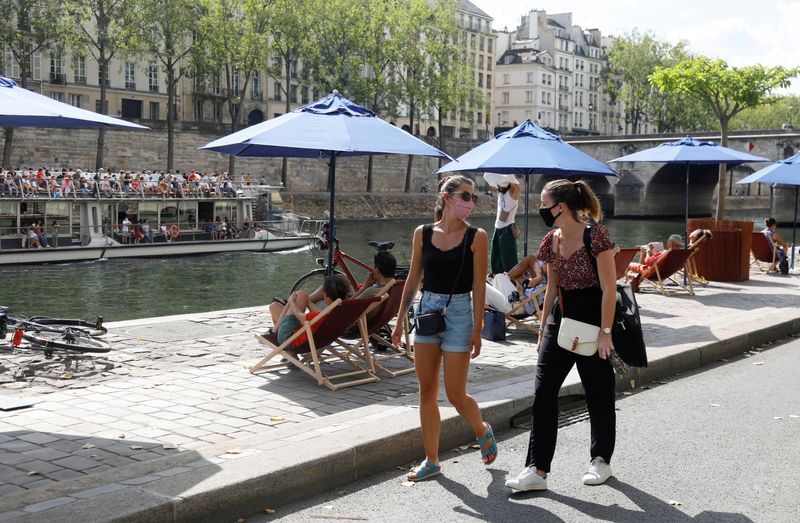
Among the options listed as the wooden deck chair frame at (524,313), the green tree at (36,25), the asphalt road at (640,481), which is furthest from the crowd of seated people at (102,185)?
the asphalt road at (640,481)

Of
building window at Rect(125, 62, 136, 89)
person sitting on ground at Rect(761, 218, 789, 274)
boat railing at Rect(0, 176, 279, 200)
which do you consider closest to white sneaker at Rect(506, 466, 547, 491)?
person sitting on ground at Rect(761, 218, 789, 274)

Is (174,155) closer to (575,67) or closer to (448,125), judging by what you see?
(448,125)

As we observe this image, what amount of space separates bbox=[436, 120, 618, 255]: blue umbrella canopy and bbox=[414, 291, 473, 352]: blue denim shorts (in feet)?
19.4

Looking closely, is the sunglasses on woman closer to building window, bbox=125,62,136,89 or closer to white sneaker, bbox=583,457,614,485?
white sneaker, bbox=583,457,614,485

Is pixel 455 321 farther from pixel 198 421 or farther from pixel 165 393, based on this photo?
pixel 165 393

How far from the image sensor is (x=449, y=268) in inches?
Answer: 206

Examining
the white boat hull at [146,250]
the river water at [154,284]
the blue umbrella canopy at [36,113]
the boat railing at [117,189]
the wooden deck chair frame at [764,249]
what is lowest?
the river water at [154,284]

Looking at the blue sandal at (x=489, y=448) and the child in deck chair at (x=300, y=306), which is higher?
the child in deck chair at (x=300, y=306)

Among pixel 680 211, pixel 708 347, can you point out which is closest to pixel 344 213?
pixel 680 211

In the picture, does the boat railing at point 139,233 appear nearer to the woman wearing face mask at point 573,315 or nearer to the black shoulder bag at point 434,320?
the black shoulder bag at point 434,320

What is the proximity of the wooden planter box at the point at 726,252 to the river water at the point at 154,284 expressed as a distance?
10463 mm

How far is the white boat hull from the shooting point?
30359mm

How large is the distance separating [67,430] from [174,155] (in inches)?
1993

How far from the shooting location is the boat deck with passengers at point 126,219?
31.0 meters
